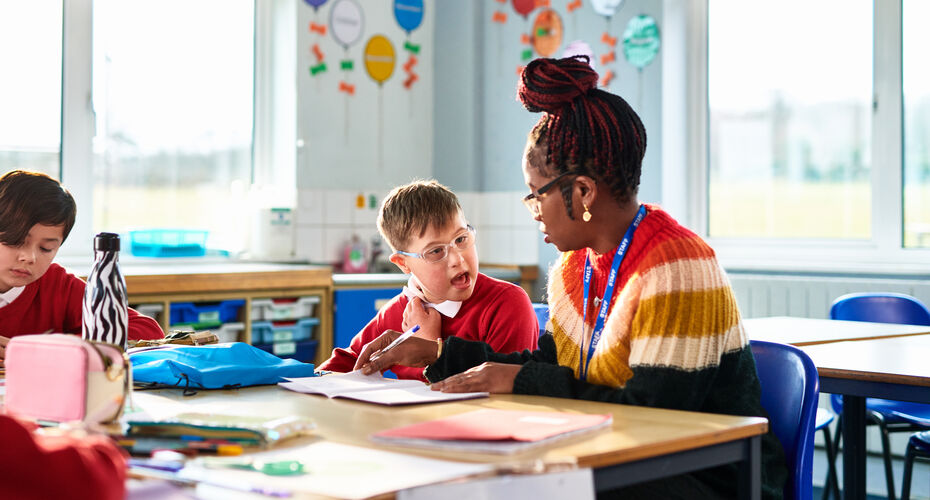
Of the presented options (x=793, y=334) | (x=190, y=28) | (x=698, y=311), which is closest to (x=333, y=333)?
(x=190, y=28)

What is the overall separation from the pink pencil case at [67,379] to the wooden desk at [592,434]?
13 cm

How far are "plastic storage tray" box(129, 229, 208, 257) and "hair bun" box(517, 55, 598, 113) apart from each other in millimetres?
3051

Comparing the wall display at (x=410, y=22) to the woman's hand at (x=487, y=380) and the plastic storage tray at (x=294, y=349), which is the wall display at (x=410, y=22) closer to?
the plastic storage tray at (x=294, y=349)

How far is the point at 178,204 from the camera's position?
4.58 m

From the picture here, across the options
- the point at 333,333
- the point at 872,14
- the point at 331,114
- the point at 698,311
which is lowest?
the point at 333,333

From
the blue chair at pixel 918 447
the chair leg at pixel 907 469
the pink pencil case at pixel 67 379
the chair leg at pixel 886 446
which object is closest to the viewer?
the pink pencil case at pixel 67 379

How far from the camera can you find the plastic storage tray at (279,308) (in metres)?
4.01

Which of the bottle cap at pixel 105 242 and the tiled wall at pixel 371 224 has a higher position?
the tiled wall at pixel 371 224

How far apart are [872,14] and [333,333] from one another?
2.69 metres

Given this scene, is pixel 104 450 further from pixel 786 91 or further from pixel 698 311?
pixel 786 91

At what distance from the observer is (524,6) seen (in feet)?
16.6

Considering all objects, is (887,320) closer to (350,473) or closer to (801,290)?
(801,290)

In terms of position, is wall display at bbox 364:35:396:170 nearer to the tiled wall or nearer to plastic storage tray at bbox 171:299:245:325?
the tiled wall

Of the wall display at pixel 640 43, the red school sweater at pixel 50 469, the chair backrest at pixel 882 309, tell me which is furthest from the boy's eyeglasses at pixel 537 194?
the wall display at pixel 640 43
